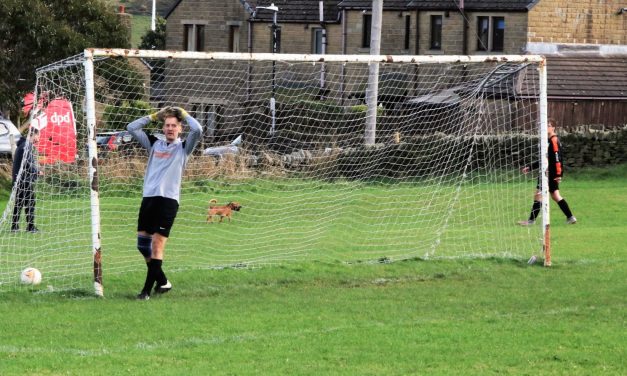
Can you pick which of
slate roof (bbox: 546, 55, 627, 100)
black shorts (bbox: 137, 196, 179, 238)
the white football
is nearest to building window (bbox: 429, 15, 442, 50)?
slate roof (bbox: 546, 55, 627, 100)

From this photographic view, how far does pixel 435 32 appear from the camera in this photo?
54.3 metres

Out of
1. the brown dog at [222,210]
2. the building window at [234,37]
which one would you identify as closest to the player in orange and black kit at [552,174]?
the brown dog at [222,210]

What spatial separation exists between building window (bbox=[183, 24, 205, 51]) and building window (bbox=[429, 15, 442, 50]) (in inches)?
512

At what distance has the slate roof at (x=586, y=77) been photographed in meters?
45.7

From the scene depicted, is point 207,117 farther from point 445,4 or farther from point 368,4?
point 368,4

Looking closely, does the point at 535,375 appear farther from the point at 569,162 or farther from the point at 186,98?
the point at 569,162

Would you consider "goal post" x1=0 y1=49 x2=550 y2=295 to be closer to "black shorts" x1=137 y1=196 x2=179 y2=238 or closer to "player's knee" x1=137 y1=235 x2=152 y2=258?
"player's knee" x1=137 y1=235 x2=152 y2=258

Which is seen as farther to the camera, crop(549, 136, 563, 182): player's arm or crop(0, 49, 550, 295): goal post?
crop(549, 136, 563, 182): player's arm

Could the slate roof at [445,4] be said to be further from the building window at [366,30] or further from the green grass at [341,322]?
the green grass at [341,322]

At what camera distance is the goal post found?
16.6 meters

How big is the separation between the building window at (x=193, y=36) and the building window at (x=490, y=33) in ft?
49.3

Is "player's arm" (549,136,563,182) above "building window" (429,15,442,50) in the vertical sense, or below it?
below

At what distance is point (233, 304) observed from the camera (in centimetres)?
1353

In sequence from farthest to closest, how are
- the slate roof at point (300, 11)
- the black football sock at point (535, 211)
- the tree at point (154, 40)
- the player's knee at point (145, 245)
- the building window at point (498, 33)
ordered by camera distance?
1. the tree at point (154, 40)
2. the slate roof at point (300, 11)
3. the building window at point (498, 33)
4. the black football sock at point (535, 211)
5. the player's knee at point (145, 245)
